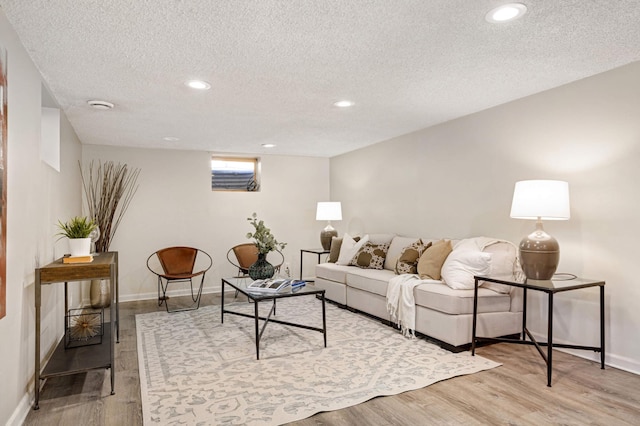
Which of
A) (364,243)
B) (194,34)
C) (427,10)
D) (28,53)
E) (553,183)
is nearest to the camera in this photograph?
(427,10)

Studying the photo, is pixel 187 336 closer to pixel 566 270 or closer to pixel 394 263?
pixel 394 263

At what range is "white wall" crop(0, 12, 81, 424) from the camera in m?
2.16

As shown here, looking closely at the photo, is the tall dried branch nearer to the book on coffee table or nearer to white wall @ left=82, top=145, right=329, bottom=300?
white wall @ left=82, top=145, right=329, bottom=300

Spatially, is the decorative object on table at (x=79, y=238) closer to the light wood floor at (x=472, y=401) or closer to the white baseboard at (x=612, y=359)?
the light wood floor at (x=472, y=401)

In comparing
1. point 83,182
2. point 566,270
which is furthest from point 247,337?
point 83,182

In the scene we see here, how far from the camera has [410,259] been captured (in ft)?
14.4

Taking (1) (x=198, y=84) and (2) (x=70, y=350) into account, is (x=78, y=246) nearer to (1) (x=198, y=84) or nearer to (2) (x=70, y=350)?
(2) (x=70, y=350)

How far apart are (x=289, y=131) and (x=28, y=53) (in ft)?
9.58

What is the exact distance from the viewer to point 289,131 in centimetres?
508

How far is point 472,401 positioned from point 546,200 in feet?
5.27

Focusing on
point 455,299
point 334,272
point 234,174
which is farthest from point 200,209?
point 455,299

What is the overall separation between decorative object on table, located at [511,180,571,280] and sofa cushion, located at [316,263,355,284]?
2.35 m

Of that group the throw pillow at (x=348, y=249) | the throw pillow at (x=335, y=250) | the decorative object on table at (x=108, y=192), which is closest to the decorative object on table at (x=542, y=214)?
the throw pillow at (x=348, y=249)

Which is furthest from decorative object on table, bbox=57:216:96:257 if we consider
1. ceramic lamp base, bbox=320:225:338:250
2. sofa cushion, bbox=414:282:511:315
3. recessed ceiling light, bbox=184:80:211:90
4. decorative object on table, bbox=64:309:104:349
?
ceramic lamp base, bbox=320:225:338:250
